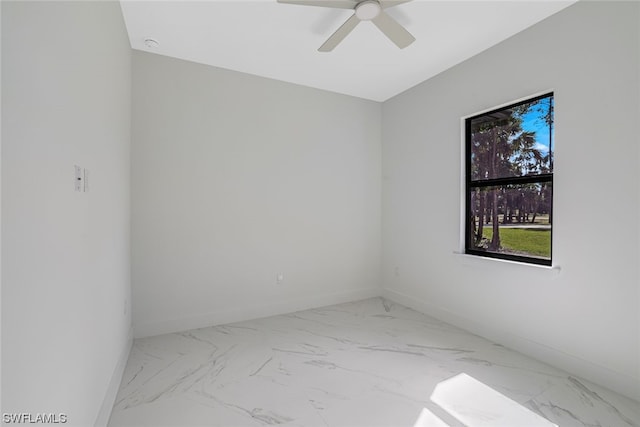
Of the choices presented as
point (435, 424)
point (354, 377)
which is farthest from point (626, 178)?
point (354, 377)

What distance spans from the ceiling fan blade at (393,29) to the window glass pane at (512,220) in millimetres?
1631

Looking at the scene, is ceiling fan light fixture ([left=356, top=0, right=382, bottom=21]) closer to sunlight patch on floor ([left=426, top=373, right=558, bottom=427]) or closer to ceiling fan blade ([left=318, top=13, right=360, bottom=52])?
ceiling fan blade ([left=318, top=13, right=360, bottom=52])

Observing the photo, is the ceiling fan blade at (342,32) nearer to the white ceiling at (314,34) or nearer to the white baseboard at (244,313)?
the white ceiling at (314,34)

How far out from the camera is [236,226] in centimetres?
324

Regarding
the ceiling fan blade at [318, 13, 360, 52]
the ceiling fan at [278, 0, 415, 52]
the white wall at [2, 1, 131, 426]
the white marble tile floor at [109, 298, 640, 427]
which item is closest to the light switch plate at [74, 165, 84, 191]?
the white wall at [2, 1, 131, 426]

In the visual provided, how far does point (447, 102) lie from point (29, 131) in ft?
11.2

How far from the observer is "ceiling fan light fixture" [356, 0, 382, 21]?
6.54 feet

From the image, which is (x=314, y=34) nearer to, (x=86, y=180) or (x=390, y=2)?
(x=390, y=2)

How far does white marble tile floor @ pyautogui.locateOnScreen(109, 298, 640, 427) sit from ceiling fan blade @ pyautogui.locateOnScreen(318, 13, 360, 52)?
8.49 ft

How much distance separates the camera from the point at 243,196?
129 inches

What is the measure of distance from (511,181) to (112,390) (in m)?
3.52

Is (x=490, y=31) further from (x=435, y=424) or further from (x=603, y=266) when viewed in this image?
(x=435, y=424)

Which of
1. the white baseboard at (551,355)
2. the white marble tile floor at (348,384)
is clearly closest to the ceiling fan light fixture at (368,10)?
the white marble tile floor at (348,384)

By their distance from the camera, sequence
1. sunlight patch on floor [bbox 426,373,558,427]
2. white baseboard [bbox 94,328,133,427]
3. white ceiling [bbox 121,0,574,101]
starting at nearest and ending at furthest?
white baseboard [bbox 94,328,133,427] → sunlight patch on floor [bbox 426,373,558,427] → white ceiling [bbox 121,0,574,101]
